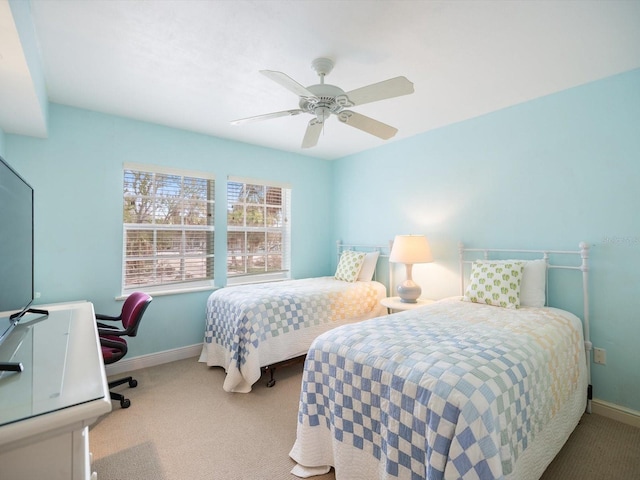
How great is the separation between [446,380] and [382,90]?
5.15ft

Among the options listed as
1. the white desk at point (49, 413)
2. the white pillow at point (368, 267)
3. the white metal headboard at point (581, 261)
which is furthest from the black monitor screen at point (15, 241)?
the white metal headboard at point (581, 261)

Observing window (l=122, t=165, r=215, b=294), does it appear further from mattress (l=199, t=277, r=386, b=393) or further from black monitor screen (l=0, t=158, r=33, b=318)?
black monitor screen (l=0, t=158, r=33, b=318)

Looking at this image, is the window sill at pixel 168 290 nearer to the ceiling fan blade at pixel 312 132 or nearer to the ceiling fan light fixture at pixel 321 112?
the ceiling fan blade at pixel 312 132

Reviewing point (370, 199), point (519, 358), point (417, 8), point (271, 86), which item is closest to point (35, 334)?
point (271, 86)

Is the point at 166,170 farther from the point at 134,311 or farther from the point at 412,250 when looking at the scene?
the point at 412,250

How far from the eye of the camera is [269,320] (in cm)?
283

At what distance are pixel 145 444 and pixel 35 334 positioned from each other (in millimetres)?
1019

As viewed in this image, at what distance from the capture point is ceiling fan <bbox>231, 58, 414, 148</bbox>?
1.76m

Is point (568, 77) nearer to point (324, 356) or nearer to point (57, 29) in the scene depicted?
point (324, 356)

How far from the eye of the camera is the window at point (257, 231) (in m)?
3.86

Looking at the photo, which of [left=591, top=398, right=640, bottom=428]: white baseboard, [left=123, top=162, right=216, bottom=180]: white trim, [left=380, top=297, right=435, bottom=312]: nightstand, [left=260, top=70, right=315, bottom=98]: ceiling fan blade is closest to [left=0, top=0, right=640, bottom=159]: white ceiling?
[left=260, top=70, right=315, bottom=98]: ceiling fan blade

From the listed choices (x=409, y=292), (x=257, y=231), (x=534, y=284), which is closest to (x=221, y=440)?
(x=409, y=292)

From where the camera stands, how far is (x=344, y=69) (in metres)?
2.23

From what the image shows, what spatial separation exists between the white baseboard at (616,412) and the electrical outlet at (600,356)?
291 mm
